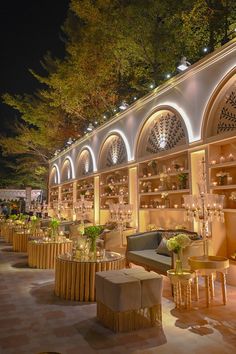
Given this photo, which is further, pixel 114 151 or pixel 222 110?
pixel 114 151

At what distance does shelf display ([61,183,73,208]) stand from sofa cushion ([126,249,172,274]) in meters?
8.98

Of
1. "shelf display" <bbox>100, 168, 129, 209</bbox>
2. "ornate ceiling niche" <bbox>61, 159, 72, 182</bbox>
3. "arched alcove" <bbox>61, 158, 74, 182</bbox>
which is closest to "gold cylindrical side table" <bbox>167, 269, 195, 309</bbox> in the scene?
"shelf display" <bbox>100, 168, 129, 209</bbox>

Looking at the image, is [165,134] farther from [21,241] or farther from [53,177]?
[53,177]

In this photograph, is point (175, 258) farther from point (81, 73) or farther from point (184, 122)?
point (81, 73)

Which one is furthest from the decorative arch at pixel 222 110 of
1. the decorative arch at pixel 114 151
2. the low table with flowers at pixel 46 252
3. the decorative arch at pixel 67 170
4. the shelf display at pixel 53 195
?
the shelf display at pixel 53 195

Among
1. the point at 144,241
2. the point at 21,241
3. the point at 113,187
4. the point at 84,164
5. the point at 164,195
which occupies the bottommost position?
the point at 21,241

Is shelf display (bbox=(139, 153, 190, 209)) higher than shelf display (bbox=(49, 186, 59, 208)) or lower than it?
lower

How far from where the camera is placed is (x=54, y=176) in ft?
62.8

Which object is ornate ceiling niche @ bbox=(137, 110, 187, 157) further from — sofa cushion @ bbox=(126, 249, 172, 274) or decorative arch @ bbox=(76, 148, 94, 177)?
decorative arch @ bbox=(76, 148, 94, 177)

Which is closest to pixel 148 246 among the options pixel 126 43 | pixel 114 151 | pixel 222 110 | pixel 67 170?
pixel 222 110

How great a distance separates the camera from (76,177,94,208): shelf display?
12.2 metres

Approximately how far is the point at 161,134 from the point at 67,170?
9.60 metres

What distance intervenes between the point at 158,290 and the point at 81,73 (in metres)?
10.7

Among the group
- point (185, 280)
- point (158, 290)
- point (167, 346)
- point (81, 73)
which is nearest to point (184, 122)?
point (185, 280)
